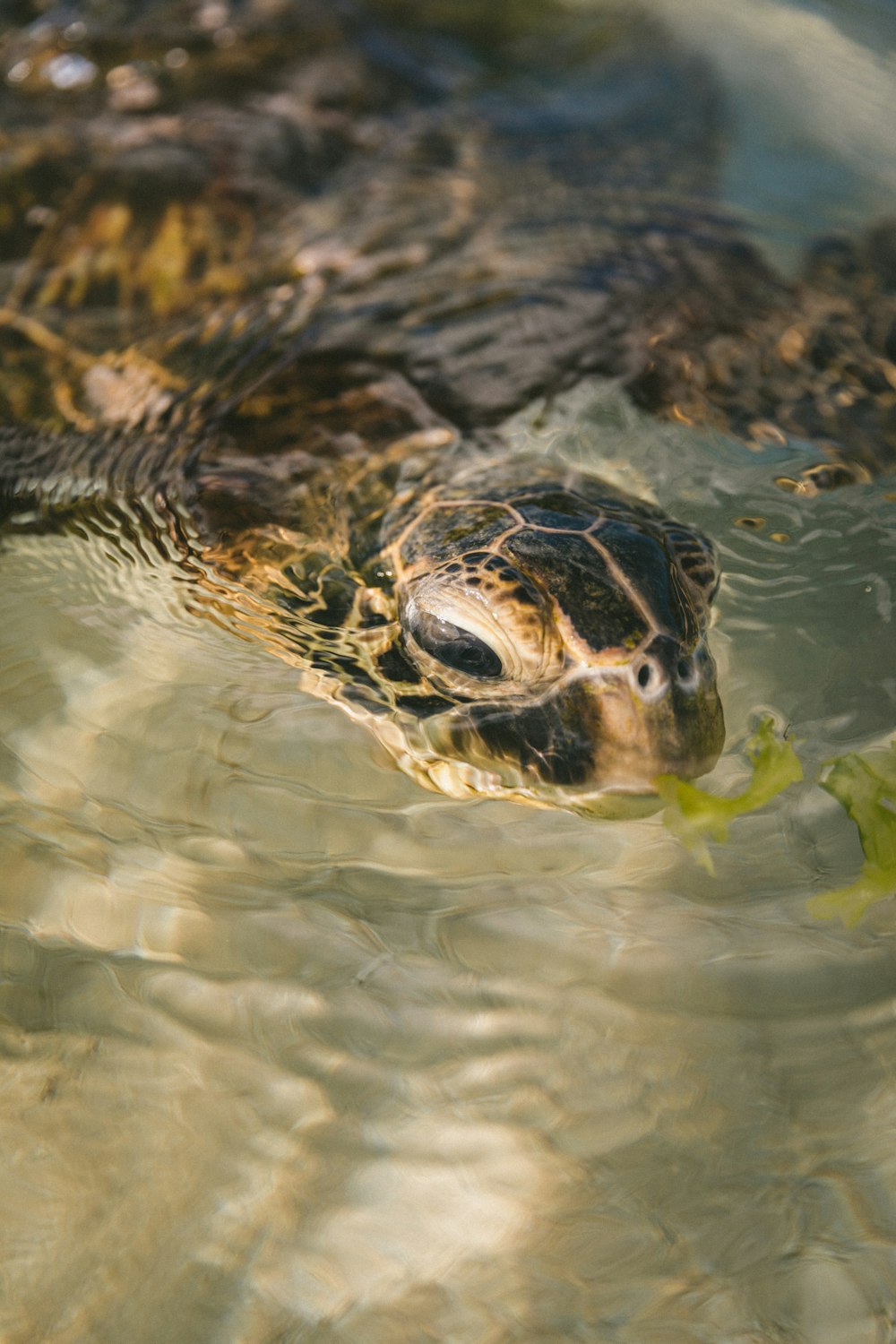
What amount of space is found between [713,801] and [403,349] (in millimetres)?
1466

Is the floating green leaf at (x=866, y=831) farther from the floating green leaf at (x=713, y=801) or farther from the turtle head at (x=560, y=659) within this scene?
the turtle head at (x=560, y=659)

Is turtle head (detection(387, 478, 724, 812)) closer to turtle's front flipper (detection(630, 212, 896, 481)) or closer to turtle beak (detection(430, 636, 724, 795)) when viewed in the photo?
turtle beak (detection(430, 636, 724, 795))

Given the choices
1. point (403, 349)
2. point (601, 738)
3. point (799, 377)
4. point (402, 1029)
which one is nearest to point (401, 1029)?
point (402, 1029)

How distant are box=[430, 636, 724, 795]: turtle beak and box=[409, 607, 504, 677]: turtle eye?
0.07 m

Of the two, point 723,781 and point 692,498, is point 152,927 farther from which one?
point 692,498

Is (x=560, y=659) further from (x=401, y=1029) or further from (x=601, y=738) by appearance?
(x=401, y=1029)

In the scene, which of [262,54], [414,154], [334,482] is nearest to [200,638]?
[334,482]

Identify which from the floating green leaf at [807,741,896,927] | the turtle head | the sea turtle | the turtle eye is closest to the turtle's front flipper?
the sea turtle

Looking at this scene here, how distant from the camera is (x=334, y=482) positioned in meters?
2.26

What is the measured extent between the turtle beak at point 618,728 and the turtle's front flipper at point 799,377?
3.26 ft

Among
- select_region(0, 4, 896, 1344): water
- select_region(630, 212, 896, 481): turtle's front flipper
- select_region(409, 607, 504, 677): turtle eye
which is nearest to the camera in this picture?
select_region(0, 4, 896, 1344): water

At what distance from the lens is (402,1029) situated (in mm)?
1584

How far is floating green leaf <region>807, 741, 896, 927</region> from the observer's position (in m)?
1.61

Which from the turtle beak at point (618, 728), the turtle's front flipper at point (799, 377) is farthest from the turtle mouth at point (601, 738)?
the turtle's front flipper at point (799, 377)
